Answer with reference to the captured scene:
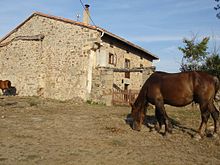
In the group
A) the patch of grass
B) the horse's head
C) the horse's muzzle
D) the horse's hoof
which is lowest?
the patch of grass

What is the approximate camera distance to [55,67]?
18.9m

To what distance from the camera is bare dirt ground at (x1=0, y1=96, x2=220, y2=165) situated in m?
5.28

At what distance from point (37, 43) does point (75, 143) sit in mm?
14958

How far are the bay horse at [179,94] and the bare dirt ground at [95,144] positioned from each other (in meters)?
0.54

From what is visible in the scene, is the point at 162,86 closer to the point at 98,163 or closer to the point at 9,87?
the point at 98,163

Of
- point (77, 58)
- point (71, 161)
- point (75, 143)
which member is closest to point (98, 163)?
point (71, 161)

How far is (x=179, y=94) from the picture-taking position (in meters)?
7.86

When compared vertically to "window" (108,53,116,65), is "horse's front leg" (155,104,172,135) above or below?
below

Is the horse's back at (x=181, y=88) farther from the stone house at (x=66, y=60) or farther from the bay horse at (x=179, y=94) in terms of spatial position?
the stone house at (x=66, y=60)

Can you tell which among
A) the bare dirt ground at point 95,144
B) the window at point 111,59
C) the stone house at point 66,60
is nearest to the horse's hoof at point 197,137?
the bare dirt ground at point 95,144

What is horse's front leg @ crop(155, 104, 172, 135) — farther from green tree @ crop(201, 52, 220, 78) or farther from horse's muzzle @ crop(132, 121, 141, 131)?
green tree @ crop(201, 52, 220, 78)

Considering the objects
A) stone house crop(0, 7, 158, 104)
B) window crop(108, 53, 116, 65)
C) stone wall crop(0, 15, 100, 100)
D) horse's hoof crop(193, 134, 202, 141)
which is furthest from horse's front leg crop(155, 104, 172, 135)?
window crop(108, 53, 116, 65)

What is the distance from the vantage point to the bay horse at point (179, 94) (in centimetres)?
755

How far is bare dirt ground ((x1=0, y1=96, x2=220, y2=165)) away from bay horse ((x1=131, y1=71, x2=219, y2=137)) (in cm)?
54
